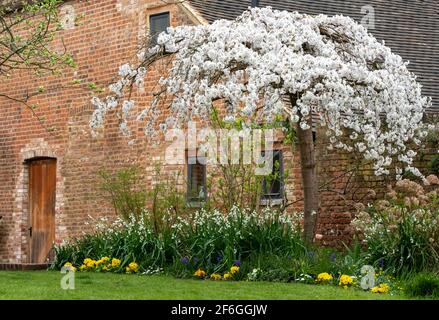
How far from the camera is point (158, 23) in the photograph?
64.5 feet

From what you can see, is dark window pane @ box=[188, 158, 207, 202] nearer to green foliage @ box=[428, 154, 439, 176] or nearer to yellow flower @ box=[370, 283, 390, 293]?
green foliage @ box=[428, 154, 439, 176]

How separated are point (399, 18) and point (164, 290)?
12595 mm

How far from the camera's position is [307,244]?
13484 mm

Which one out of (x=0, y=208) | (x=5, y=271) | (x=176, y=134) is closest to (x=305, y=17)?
(x=176, y=134)

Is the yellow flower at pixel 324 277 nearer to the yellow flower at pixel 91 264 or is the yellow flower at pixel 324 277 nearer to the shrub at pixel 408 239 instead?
the shrub at pixel 408 239

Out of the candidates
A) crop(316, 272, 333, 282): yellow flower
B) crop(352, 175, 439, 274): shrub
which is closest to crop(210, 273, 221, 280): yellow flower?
crop(316, 272, 333, 282): yellow flower

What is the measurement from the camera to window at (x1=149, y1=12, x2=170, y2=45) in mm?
19486

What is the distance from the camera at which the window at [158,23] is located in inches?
767

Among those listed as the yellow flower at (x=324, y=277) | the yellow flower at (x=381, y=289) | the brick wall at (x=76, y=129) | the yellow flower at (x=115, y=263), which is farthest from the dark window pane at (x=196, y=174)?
the yellow flower at (x=381, y=289)

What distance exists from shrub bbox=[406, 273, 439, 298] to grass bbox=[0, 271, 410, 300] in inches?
Result: 6.9

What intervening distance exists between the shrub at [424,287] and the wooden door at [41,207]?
492 inches

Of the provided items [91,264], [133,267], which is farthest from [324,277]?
[91,264]
